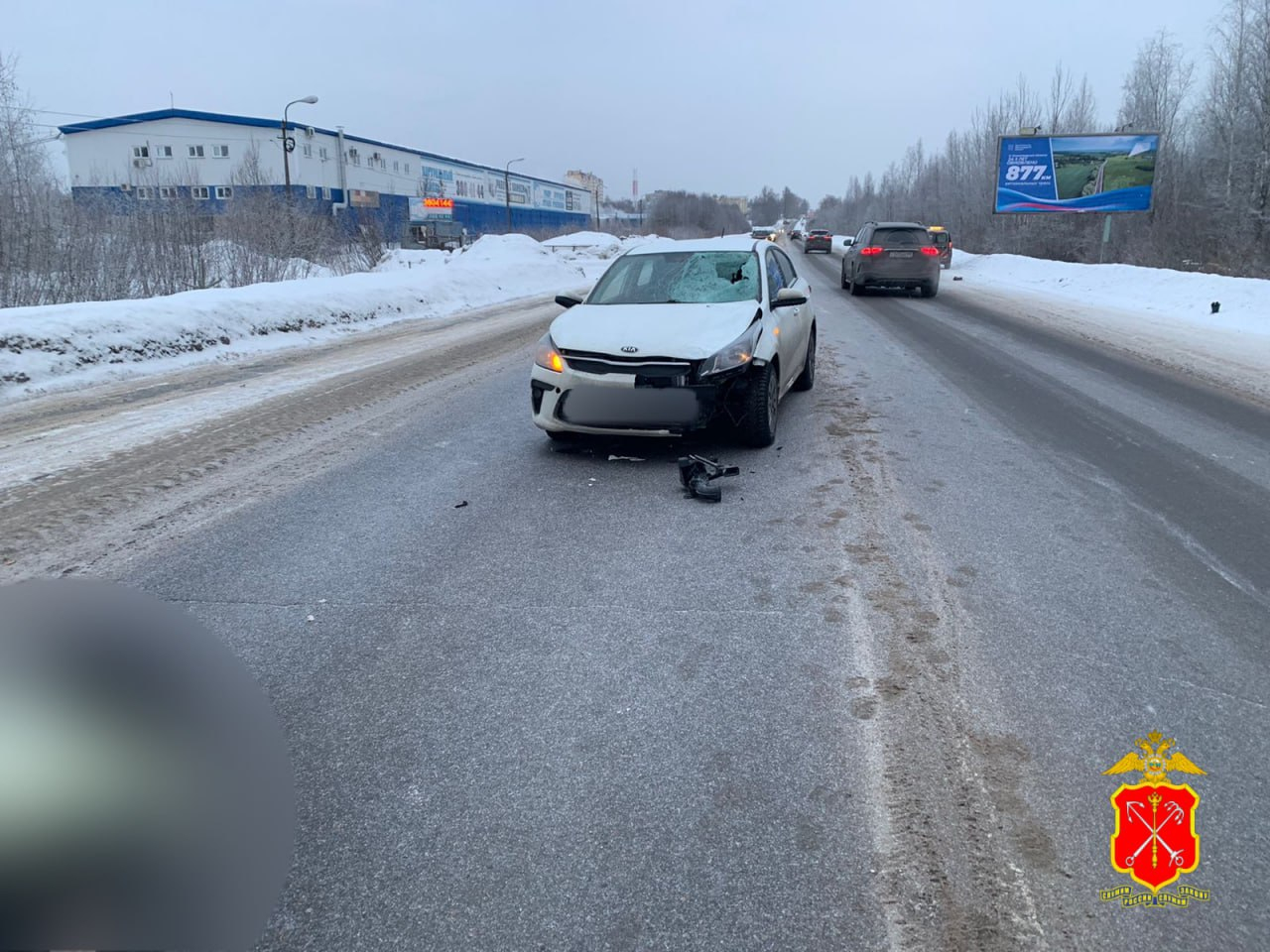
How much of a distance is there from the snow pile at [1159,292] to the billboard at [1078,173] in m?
3.59

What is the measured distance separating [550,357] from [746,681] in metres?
3.58

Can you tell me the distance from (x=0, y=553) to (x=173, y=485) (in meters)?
1.32

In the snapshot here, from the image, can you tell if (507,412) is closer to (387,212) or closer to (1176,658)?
(1176,658)

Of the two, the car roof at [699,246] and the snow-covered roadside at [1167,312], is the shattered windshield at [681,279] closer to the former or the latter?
the car roof at [699,246]

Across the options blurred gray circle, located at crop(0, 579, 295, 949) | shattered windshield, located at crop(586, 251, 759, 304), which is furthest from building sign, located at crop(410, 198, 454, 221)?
blurred gray circle, located at crop(0, 579, 295, 949)

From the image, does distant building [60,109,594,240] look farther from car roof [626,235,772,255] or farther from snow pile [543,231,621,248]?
car roof [626,235,772,255]

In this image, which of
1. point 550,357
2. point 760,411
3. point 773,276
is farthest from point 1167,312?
point 550,357

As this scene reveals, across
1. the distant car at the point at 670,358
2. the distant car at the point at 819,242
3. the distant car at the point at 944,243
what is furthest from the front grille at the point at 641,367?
the distant car at the point at 819,242

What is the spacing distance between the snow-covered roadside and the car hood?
239 inches

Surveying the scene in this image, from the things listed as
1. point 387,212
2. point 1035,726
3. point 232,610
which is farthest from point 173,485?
point 387,212

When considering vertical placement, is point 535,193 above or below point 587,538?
above

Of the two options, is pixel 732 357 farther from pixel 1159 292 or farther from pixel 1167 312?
pixel 1159 292

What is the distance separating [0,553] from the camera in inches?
173

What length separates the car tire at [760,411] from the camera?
248 inches
